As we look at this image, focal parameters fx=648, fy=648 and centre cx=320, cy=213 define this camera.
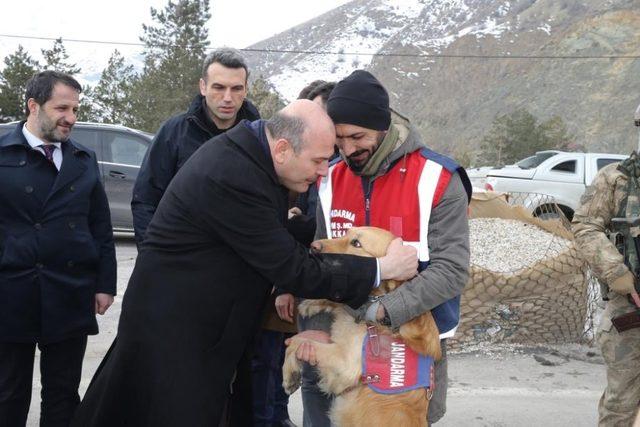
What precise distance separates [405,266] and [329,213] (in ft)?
1.56

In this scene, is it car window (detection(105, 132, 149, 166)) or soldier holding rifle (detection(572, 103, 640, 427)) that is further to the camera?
car window (detection(105, 132, 149, 166))

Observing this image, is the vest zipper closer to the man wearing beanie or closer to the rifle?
the man wearing beanie

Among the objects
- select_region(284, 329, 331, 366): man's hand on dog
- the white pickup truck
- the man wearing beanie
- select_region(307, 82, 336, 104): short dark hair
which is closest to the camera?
the man wearing beanie

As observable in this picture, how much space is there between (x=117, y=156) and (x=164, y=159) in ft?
22.6

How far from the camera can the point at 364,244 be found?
235 cm

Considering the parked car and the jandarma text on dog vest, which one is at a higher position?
the parked car

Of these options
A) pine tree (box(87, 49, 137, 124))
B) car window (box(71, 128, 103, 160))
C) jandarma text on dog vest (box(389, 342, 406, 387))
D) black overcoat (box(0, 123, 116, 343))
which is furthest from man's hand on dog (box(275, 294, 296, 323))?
pine tree (box(87, 49, 137, 124))

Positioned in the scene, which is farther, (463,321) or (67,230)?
(463,321)

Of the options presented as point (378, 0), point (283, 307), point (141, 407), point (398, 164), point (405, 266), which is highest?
point (378, 0)

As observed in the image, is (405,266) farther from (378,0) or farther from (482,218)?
(378,0)

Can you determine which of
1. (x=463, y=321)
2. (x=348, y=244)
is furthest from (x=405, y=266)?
(x=463, y=321)

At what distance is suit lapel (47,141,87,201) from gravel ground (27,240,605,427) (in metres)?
1.68

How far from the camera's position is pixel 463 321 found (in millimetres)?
5289

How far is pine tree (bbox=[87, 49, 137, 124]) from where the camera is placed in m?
32.4
